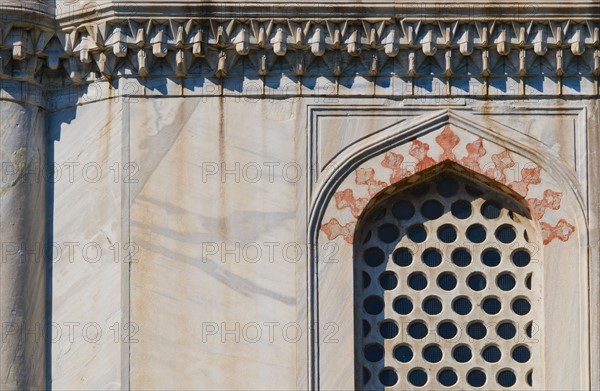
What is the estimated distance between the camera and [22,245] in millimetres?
26859

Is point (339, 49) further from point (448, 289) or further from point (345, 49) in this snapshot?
point (448, 289)

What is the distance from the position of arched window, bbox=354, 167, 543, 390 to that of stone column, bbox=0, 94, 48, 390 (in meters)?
2.95

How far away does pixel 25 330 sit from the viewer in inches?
1052

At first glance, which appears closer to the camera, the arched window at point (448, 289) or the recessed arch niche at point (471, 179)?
the recessed arch niche at point (471, 179)

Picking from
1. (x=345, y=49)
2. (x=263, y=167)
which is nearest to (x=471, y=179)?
(x=345, y=49)

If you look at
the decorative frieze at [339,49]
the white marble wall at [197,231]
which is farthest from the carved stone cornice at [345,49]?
the white marble wall at [197,231]

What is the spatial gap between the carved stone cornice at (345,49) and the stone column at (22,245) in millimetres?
543

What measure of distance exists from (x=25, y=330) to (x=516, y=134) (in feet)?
16.0

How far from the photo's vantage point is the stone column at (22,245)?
26656 millimetres

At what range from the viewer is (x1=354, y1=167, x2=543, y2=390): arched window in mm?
26766

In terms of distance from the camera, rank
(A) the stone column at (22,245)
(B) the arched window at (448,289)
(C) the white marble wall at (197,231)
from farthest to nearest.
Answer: (B) the arched window at (448,289), (A) the stone column at (22,245), (C) the white marble wall at (197,231)

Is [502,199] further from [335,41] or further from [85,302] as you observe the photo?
[85,302]

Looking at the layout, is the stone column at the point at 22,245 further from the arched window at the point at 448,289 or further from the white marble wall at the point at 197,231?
the arched window at the point at 448,289

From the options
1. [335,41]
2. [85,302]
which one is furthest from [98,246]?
[335,41]
